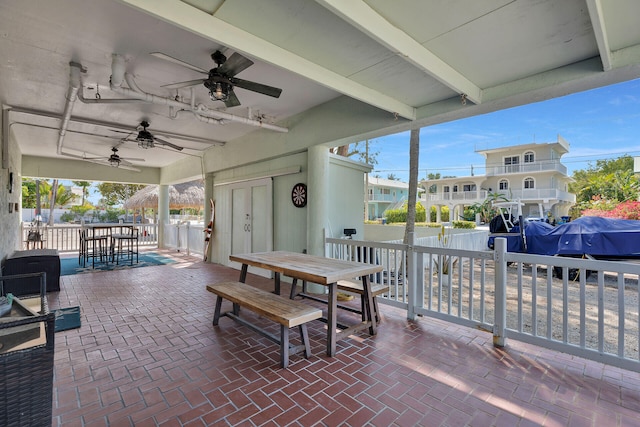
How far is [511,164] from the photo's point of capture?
66.4 feet

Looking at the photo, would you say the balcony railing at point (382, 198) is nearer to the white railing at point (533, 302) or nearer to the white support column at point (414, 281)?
the white railing at point (533, 302)

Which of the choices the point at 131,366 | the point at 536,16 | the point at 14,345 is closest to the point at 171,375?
the point at 131,366

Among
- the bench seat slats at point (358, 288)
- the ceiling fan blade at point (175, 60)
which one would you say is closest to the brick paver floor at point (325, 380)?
the bench seat slats at point (358, 288)

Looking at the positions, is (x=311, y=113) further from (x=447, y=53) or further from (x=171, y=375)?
(x=171, y=375)

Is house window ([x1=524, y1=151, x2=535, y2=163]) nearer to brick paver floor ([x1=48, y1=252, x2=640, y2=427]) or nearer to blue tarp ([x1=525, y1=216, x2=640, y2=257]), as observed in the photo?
blue tarp ([x1=525, y1=216, x2=640, y2=257])

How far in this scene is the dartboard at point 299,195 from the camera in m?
5.37

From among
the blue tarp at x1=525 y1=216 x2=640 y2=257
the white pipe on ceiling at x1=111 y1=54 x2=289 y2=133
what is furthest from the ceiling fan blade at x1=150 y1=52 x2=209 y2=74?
the blue tarp at x1=525 y1=216 x2=640 y2=257

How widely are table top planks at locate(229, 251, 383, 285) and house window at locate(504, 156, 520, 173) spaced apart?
2106 cm

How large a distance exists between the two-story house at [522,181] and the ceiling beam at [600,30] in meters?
17.7

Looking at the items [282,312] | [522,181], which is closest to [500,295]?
[282,312]

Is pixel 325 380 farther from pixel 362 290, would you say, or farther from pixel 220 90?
pixel 220 90

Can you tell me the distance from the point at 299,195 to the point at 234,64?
9.39 feet

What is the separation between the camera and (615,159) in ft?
68.0

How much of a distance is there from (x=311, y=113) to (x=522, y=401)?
4.57 metres
